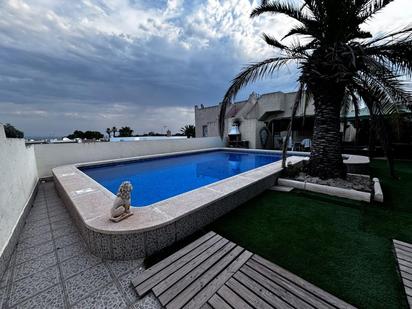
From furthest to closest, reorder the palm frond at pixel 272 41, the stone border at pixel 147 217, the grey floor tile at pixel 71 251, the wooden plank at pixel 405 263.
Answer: the palm frond at pixel 272 41, the grey floor tile at pixel 71 251, the stone border at pixel 147 217, the wooden plank at pixel 405 263

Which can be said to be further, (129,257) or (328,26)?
(328,26)

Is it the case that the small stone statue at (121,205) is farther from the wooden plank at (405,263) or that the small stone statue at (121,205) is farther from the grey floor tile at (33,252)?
the wooden plank at (405,263)

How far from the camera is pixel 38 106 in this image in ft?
40.1

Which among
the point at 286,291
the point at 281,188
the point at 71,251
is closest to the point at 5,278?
the point at 71,251

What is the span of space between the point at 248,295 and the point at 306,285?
27.8 inches

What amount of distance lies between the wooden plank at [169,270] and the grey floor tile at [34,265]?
1.54 meters

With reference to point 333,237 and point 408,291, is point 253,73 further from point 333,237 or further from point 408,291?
point 408,291

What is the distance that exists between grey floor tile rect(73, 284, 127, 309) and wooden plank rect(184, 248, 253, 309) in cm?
75

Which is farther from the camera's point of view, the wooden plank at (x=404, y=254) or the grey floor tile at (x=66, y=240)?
the grey floor tile at (x=66, y=240)

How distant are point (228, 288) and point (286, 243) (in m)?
1.38

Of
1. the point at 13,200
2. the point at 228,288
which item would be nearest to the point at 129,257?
the point at 228,288

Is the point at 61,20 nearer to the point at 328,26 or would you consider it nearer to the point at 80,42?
the point at 80,42

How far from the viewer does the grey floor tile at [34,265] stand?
223cm

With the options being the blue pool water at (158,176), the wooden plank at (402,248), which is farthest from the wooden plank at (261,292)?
the blue pool water at (158,176)
